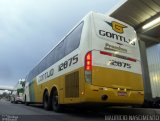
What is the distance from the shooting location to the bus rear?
945 centimetres

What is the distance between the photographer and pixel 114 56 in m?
10.2

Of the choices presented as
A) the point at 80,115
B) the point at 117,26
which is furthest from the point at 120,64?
the point at 80,115

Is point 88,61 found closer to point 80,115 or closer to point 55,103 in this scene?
point 80,115

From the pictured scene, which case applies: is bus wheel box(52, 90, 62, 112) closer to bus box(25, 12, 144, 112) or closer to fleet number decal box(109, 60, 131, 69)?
bus box(25, 12, 144, 112)

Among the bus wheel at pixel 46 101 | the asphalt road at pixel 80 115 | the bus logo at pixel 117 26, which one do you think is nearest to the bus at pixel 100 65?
the bus logo at pixel 117 26

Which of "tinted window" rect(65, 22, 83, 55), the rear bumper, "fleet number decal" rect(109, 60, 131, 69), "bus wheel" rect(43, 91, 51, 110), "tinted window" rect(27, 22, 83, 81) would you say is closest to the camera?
the rear bumper

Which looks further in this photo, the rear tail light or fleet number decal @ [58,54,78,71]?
fleet number decal @ [58,54,78,71]

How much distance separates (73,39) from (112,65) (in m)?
1.90

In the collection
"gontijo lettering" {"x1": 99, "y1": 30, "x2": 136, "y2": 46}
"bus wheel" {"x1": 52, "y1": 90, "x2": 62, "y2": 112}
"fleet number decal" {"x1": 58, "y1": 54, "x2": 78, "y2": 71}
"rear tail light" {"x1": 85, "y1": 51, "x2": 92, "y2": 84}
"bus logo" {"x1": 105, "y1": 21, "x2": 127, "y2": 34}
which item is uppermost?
"bus logo" {"x1": 105, "y1": 21, "x2": 127, "y2": 34}

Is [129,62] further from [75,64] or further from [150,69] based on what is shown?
[150,69]

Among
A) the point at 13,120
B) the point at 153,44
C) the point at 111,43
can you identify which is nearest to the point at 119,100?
the point at 111,43

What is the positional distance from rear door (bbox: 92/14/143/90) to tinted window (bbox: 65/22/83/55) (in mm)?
717

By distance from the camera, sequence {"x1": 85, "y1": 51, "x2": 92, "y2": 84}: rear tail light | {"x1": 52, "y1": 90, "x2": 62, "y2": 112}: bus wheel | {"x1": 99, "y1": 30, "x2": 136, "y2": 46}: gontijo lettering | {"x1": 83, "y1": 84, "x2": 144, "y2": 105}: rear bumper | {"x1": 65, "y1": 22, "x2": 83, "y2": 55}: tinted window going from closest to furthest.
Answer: {"x1": 83, "y1": 84, "x2": 144, "y2": 105}: rear bumper, {"x1": 85, "y1": 51, "x2": 92, "y2": 84}: rear tail light, {"x1": 99, "y1": 30, "x2": 136, "y2": 46}: gontijo lettering, {"x1": 65, "y1": 22, "x2": 83, "y2": 55}: tinted window, {"x1": 52, "y1": 90, "x2": 62, "y2": 112}: bus wheel

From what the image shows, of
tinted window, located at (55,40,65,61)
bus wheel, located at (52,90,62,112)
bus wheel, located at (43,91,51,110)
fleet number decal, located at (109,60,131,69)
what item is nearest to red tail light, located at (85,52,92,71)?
fleet number decal, located at (109,60,131,69)
